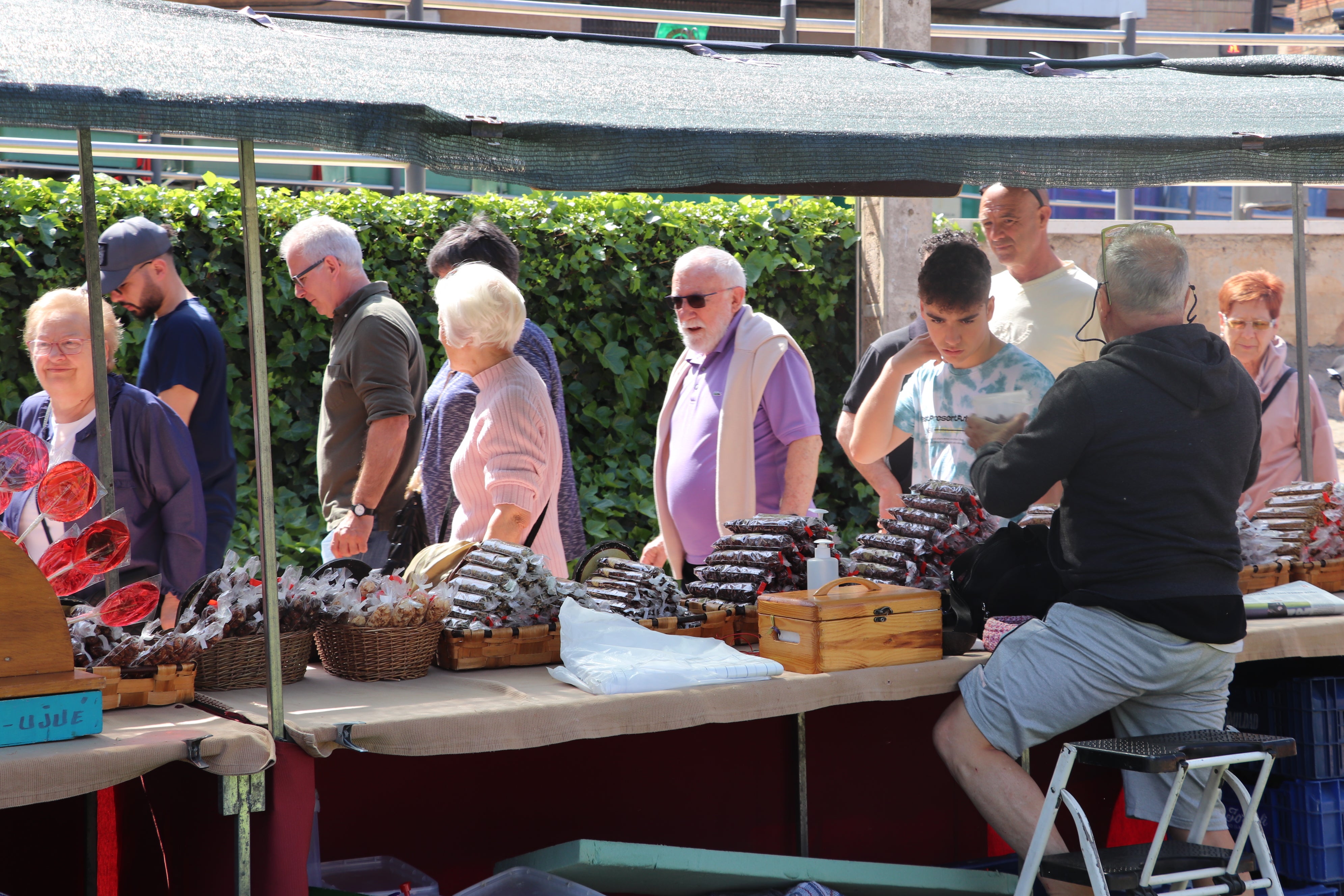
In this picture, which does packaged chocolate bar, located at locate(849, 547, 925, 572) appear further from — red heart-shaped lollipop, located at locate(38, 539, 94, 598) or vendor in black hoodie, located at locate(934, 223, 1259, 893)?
red heart-shaped lollipop, located at locate(38, 539, 94, 598)

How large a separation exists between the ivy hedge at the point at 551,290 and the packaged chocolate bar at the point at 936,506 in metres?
3.01

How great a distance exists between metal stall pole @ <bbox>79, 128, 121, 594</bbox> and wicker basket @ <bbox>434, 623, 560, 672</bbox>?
71 cm

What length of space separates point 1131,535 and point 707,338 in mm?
1681

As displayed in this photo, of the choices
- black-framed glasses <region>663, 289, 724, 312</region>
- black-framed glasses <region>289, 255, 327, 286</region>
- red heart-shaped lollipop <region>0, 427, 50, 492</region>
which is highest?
black-framed glasses <region>289, 255, 327, 286</region>

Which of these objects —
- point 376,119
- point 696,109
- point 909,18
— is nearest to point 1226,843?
point 696,109

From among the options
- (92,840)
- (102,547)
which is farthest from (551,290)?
(92,840)

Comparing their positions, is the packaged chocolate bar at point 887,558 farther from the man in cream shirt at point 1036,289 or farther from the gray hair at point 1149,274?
the man in cream shirt at point 1036,289

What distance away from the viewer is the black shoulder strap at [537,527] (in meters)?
3.46

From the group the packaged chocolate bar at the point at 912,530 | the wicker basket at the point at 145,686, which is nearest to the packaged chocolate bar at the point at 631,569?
the packaged chocolate bar at the point at 912,530

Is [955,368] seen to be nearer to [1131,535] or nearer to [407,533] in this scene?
[1131,535]

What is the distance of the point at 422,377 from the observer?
13.5 ft

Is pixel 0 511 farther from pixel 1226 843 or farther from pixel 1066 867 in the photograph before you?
pixel 1226 843

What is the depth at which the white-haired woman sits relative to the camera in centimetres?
325

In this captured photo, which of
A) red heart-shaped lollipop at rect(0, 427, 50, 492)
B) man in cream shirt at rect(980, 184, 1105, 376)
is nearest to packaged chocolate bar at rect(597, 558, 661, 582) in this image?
red heart-shaped lollipop at rect(0, 427, 50, 492)
